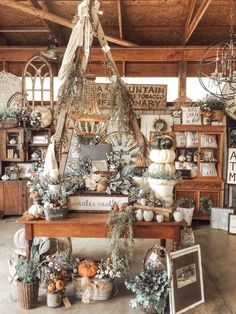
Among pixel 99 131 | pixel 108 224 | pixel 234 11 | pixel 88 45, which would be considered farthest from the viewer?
pixel 234 11

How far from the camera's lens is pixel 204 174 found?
266 inches

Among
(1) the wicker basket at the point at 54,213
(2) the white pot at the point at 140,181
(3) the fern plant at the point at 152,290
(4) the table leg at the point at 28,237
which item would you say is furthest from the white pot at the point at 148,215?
(4) the table leg at the point at 28,237

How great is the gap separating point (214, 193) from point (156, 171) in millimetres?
3387

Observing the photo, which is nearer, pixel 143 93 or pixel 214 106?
pixel 214 106

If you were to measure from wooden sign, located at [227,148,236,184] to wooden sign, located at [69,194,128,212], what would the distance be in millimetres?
3736

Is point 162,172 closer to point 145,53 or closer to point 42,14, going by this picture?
point 42,14

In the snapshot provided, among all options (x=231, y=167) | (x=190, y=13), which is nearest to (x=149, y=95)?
(x=190, y=13)

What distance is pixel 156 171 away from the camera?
148 inches

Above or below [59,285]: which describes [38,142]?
above

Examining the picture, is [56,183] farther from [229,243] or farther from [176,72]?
[176,72]

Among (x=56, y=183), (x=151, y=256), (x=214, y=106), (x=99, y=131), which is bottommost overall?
(x=151, y=256)

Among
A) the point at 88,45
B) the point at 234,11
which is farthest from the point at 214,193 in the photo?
the point at 88,45

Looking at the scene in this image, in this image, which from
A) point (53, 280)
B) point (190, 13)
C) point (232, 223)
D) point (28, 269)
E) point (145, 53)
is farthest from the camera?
point (145, 53)

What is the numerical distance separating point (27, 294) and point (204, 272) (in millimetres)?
2331
